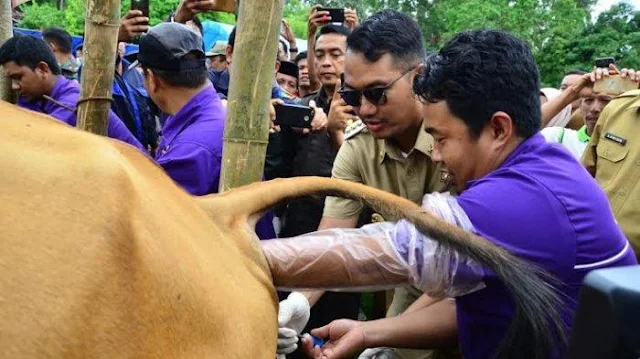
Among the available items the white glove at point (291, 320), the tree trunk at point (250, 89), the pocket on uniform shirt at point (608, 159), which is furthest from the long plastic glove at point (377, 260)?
the pocket on uniform shirt at point (608, 159)

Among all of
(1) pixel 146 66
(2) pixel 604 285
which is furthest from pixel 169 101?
(2) pixel 604 285

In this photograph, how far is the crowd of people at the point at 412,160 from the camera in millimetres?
1743

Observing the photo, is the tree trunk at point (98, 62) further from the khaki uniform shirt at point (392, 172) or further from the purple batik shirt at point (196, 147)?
the khaki uniform shirt at point (392, 172)

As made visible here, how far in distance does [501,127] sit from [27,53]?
3.16 m

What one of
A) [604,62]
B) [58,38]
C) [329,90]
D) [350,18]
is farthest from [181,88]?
[58,38]

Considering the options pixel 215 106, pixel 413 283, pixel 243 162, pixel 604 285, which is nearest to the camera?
pixel 604 285

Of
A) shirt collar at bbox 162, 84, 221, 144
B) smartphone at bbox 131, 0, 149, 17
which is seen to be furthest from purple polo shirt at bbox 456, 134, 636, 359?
smartphone at bbox 131, 0, 149, 17

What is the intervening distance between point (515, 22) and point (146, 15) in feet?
65.3

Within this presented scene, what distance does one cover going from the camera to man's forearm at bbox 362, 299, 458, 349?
6.80 feet

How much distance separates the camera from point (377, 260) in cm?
173

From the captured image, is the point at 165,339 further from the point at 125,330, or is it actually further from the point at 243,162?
the point at 243,162

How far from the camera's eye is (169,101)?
11.2ft

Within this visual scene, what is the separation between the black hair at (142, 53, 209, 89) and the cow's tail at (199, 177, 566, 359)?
1.71 metres

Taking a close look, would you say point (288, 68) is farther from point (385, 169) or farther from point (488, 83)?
point (488, 83)
